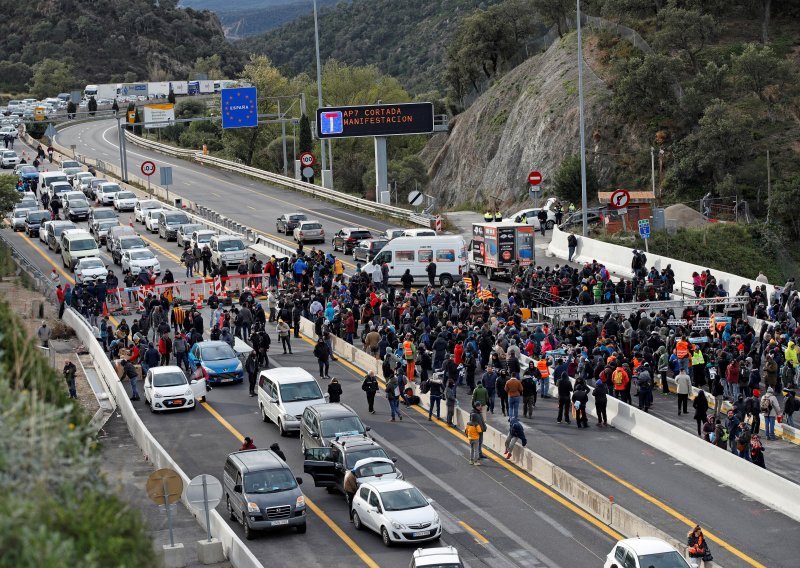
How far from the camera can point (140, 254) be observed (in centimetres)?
4744

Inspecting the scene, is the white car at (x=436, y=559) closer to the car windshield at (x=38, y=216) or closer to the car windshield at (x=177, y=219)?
the car windshield at (x=177, y=219)

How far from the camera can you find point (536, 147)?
75.2 meters

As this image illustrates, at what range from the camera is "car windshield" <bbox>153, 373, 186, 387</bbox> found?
30938mm

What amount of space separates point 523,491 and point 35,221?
38044 mm

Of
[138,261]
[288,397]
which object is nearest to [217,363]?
[288,397]

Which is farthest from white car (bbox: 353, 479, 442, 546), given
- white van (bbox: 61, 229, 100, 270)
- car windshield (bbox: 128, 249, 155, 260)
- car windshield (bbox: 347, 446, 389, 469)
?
white van (bbox: 61, 229, 100, 270)

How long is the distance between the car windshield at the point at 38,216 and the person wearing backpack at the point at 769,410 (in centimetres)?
3875

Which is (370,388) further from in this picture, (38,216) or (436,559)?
(38,216)

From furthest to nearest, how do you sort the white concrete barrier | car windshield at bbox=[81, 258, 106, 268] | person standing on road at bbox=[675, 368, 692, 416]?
car windshield at bbox=[81, 258, 106, 268] < person standing on road at bbox=[675, 368, 692, 416] < the white concrete barrier

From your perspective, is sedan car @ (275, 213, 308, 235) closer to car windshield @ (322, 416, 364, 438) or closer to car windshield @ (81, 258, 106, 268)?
car windshield @ (81, 258, 106, 268)

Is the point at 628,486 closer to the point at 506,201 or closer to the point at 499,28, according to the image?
the point at 506,201

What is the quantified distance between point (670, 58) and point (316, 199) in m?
21.2

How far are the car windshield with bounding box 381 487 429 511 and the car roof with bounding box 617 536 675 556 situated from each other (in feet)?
13.3

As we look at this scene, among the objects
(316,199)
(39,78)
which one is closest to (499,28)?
(316,199)
